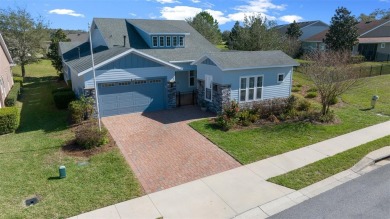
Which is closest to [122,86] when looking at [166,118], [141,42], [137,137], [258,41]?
[166,118]

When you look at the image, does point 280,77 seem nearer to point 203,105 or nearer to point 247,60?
point 247,60

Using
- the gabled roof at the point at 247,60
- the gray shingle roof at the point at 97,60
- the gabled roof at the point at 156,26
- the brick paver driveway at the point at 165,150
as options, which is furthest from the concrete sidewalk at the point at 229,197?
the gabled roof at the point at 156,26

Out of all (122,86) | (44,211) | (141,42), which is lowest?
(44,211)

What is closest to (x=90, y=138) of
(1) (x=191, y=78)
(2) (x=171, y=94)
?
(2) (x=171, y=94)

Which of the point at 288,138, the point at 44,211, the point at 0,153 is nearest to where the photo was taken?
the point at 44,211

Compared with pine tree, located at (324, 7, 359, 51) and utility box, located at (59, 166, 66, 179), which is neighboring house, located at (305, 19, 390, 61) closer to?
pine tree, located at (324, 7, 359, 51)

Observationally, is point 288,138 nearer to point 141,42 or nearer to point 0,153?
point 0,153

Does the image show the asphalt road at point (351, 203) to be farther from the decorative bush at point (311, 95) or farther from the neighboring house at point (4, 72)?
the neighboring house at point (4, 72)
